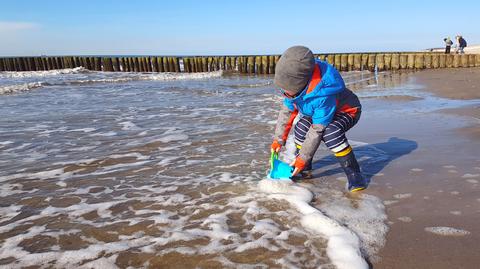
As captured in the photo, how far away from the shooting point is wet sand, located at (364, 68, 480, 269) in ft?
6.70

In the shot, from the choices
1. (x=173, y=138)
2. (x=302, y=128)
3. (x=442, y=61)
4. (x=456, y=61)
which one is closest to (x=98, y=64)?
(x=442, y=61)

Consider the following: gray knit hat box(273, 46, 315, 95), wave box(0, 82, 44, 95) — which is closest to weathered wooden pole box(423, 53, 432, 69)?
wave box(0, 82, 44, 95)

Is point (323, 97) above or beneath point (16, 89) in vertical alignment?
above

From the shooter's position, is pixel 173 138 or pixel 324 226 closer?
pixel 324 226

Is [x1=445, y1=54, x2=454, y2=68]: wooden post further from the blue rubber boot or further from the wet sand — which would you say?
the blue rubber boot

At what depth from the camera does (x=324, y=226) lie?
7.86 ft

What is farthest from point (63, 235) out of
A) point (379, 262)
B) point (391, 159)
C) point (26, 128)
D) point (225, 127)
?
point (26, 128)

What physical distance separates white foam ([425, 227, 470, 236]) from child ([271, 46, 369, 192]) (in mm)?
794

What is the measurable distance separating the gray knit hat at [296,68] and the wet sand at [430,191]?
1.01m

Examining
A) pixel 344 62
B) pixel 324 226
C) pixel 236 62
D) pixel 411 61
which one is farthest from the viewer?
pixel 236 62

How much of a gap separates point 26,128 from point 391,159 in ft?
17.1

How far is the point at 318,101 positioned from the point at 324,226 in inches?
38.9

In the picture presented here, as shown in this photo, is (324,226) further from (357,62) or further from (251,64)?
(251,64)

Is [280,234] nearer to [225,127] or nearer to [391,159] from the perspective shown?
[391,159]
